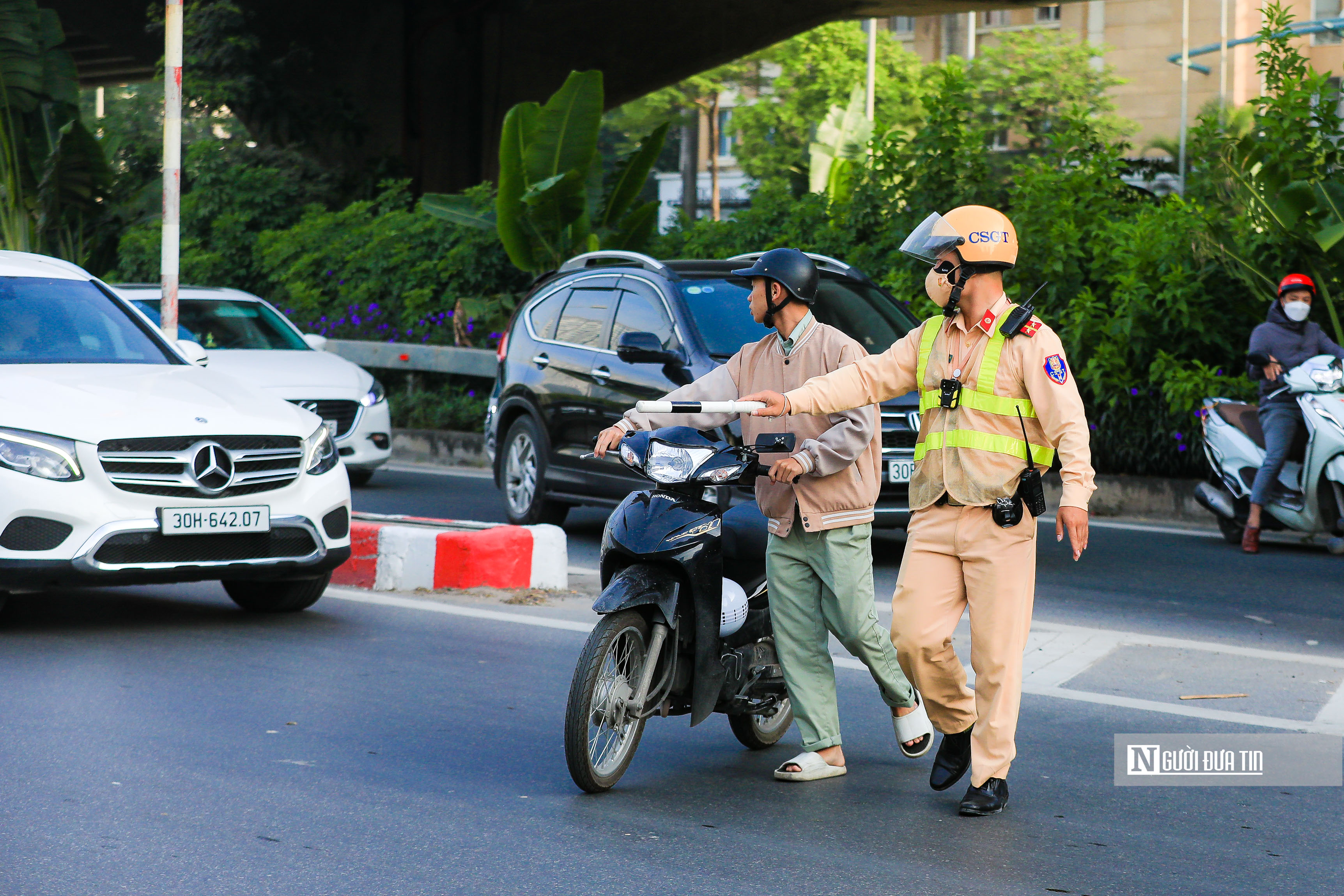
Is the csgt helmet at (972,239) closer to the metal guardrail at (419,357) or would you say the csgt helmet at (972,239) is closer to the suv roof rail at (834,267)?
the suv roof rail at (834,267)

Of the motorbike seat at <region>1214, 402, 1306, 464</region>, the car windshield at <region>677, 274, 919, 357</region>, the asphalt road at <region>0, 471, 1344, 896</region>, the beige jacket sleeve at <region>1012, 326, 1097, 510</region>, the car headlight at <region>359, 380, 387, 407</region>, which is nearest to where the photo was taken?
the asphalt road at <region>0, 471, 1344, 896</region>

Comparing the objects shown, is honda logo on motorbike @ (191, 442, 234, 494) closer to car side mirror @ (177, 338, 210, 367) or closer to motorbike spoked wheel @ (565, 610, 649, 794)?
car side mirror @ (177, 338, 210, 367)

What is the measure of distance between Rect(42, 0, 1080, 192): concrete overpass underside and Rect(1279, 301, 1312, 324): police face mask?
Answer: 1560 cm

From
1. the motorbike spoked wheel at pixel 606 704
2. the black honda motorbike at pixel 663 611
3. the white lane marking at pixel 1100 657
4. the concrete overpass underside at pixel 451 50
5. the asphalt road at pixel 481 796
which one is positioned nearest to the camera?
the asphalt road at pixel 481 796

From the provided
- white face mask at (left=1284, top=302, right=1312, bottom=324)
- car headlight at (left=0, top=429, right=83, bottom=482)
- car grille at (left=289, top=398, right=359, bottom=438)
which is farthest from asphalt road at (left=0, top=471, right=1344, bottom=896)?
car grille at (left=289, top=398, right=359, bottom=438)

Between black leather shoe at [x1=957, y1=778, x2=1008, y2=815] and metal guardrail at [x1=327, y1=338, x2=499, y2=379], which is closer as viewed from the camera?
black leather shoe at [x1=957, y1=778, x2=1008, y2=815]

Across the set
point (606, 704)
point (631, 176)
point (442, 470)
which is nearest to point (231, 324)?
point (442, 470)

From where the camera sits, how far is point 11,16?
1812cm

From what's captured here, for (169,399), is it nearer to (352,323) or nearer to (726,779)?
(726,779)

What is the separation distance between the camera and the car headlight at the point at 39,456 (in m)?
6.46

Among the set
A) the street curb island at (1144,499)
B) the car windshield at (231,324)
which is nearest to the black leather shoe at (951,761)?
the street curb island at (1144,499)

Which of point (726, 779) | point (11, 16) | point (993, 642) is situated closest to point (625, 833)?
point (726, 779)

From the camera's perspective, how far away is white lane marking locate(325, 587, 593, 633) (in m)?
7.51

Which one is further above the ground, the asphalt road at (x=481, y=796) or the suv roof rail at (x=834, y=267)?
the suv roof rail at (x=834, y=267)
